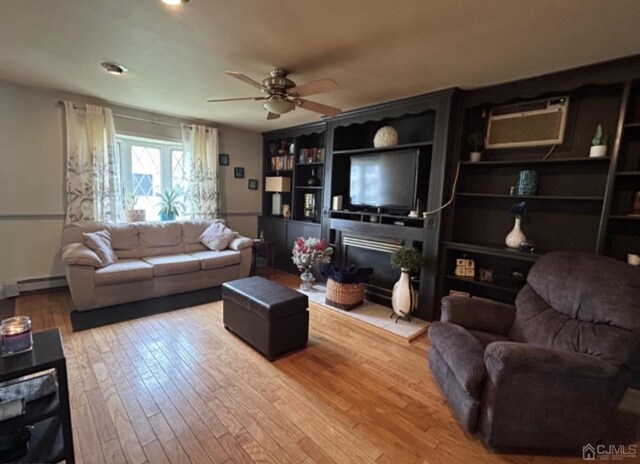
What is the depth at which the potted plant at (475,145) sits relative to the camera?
9.68 feet

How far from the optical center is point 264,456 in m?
1.51

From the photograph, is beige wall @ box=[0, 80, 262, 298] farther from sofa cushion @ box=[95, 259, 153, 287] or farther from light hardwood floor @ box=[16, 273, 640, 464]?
light hardwood floor @ box=[16, 273, 640, 464]

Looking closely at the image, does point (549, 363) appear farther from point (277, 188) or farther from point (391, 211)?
point (277, 188)

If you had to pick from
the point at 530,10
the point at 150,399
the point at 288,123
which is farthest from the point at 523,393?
the point at 288,123

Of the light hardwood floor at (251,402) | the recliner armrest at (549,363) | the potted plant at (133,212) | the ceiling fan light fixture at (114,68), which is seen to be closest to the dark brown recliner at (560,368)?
the recliner armrest at (549,363)

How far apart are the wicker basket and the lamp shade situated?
217 cm

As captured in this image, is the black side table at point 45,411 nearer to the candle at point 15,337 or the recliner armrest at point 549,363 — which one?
the candle at point 15,337

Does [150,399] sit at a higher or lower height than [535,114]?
lower

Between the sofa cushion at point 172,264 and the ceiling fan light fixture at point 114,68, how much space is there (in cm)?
Result: 199

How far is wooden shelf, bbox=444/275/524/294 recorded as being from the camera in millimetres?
2749

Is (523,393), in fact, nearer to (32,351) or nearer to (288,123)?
(32,351)

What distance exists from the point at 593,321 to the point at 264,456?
1.97m

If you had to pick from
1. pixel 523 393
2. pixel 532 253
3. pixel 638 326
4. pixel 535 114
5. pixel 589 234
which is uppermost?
pixel 535 114

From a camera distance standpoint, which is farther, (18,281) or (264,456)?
→ (18,281)
